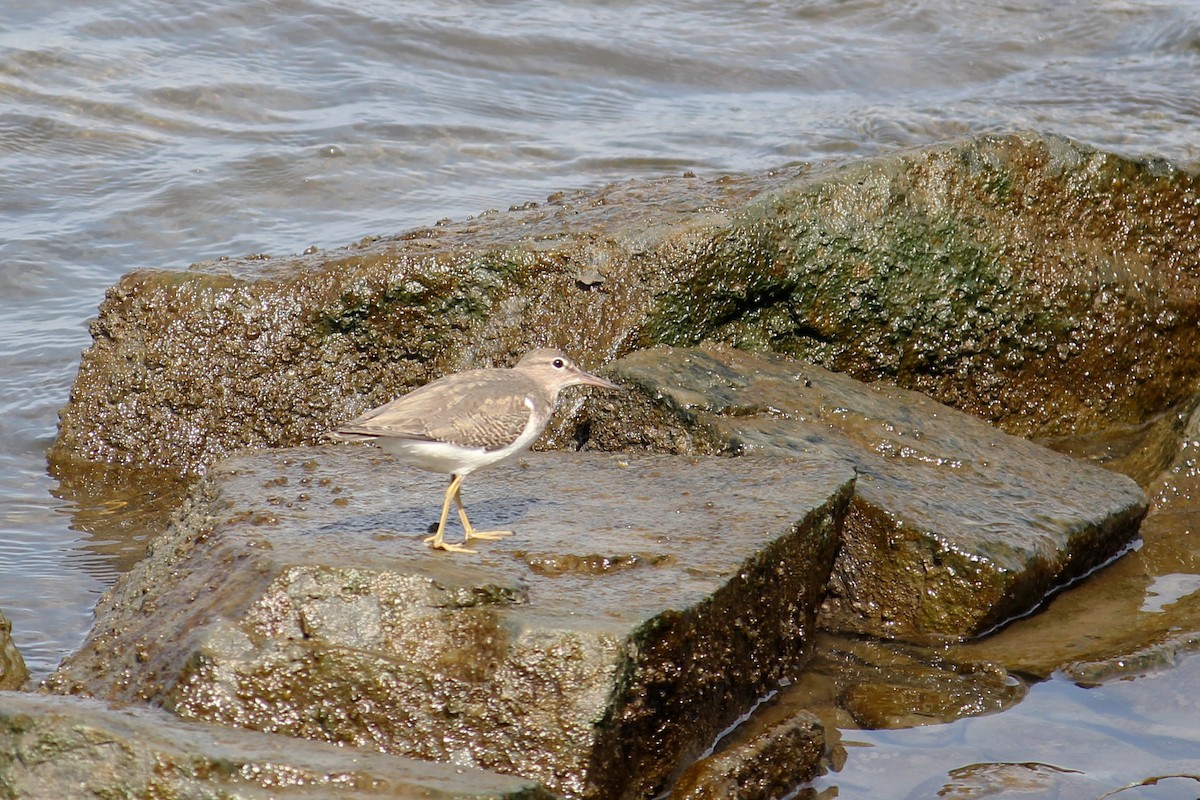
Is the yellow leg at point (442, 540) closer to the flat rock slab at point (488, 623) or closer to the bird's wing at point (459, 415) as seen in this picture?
the flat rock slab at point (488, 623)

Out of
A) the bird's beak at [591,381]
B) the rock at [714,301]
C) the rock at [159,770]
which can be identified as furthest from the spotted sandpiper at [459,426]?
the rock at [714,301]

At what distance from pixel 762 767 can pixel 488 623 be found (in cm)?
107

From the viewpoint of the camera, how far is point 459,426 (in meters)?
4.73

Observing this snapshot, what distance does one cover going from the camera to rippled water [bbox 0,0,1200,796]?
10.3m

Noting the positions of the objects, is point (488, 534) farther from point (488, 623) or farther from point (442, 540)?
point (488, 623)

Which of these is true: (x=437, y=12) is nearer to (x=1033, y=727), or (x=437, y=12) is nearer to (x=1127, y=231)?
(x=1127, y=231)

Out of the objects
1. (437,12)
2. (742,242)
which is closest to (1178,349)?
(742,242)

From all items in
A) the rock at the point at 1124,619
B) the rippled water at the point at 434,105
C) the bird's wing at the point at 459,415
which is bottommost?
the rock at the point at 1124,619

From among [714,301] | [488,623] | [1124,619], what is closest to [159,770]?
[488,623]

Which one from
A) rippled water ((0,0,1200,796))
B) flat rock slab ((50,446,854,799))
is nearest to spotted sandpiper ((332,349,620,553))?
Result: flat rock slab ((50,446,854,799))

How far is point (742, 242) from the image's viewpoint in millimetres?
7031

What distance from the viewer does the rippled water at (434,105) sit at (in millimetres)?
10336

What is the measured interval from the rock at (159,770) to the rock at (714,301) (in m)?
3.49

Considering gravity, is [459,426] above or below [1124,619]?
above
